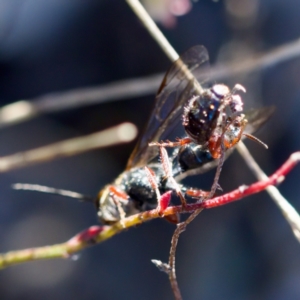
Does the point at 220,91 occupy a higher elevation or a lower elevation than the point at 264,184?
higher

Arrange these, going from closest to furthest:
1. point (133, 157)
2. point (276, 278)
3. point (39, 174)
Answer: point (133, 157)
point (276, 278)
point (39, 174)

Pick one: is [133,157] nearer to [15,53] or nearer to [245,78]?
[245,78]

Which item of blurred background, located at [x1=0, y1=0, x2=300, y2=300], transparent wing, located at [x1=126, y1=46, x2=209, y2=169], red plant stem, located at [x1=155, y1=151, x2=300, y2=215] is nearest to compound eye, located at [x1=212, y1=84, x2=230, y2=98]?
red plant stem, located at [x1=155, y1=151, x2=300, y2=215]

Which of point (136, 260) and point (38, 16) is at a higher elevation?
point (38, 16)

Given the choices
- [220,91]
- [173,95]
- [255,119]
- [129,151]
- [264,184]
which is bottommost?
[264,184]

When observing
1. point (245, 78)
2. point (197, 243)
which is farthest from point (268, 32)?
point (197, 243)

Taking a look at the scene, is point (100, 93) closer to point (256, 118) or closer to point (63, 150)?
point (63, 150)

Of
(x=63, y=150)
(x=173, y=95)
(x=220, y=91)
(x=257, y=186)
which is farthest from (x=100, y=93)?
(x=257, y=186)
